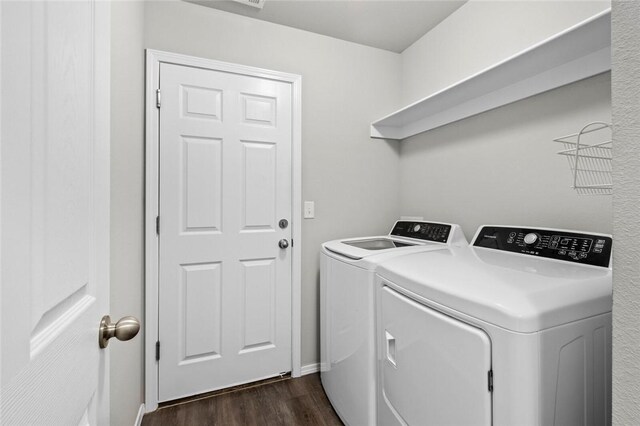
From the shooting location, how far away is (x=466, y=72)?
187 centimetres

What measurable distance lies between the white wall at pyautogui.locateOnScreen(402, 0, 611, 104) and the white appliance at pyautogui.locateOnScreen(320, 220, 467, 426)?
1.03 metres

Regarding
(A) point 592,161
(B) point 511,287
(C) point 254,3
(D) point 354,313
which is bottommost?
(D) point 354,313

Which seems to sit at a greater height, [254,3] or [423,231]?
[254,3]

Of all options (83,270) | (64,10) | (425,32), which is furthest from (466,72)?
(83,270)

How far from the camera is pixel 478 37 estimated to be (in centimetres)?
179

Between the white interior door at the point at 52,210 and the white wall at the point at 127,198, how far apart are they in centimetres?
63

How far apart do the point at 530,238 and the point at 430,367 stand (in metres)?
0.81

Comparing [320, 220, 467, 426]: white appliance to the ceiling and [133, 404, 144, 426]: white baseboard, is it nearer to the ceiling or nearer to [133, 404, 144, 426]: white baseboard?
[133, 404, 144, 426]: white baseboard

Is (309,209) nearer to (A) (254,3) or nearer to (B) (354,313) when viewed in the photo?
(B) (354,313)

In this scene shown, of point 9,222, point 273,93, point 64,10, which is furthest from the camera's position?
point 273,93

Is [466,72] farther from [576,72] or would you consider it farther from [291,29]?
[291,29]

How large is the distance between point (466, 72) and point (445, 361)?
5.77ft

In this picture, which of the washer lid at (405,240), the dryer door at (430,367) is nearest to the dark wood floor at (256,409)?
the dryer door at (430,367)

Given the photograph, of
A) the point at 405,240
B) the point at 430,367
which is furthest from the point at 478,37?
the point at 430,367
